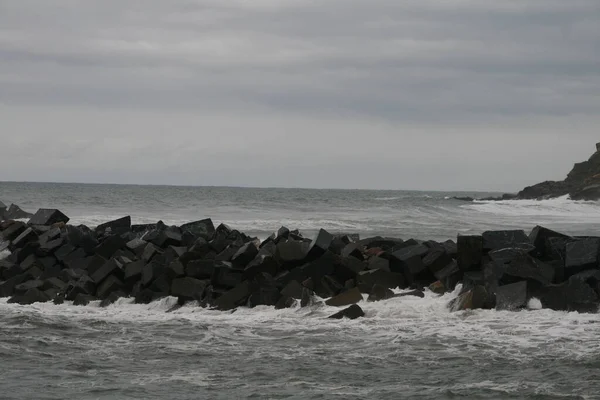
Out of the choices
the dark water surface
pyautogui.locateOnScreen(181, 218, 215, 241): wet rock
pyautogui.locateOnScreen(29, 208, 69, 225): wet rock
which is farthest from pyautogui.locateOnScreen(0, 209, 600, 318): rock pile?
pyautogui.locateOnScreen(29, 208, 69, 225): wet rock

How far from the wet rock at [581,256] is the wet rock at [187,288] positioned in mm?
6128

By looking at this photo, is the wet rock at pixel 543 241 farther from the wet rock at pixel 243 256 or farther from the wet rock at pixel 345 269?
the wet rock at pixel 243 256

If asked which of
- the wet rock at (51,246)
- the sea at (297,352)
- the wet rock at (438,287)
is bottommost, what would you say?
the sea at (297,352)

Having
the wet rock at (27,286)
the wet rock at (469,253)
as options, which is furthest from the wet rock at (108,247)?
the wet rock at (469,253)

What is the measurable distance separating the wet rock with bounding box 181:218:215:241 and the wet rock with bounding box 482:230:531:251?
6.49 meters

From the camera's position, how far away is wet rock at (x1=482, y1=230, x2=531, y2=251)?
1467 centimetres

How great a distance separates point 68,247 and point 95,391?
29.7 feet

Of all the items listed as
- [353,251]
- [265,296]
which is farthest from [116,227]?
[265,296]

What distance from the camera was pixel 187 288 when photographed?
14094 millimetres

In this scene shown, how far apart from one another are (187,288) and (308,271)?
6.90 ft

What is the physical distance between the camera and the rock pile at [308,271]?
43.1ft

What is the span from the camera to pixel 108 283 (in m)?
14.7

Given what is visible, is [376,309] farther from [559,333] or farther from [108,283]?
[108,283]

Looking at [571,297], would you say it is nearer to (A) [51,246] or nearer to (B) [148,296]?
(B) [148,296]
